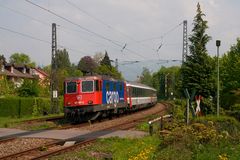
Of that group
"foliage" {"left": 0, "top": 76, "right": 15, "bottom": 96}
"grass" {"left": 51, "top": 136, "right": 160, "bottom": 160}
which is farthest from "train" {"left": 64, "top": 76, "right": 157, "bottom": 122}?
"foliage" {"left": 0, "top": 76, "right": 15, "bottom": 96}

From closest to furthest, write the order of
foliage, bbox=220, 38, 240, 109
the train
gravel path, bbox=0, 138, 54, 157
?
gravel path, bbox=0, 138, 54, 157, the train, foliage, bbox=220, 38, 240, 109

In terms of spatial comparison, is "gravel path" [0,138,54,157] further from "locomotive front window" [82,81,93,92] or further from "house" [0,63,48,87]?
"house" [0,63,48,87]

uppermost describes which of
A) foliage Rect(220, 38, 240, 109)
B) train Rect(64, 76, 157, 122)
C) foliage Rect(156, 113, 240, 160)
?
foliage Rect(220, 38, 240, 109)

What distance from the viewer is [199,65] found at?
1693 inches

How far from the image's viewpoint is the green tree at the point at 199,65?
4191cm

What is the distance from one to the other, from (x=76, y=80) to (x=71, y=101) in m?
1.34

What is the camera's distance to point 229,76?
64.3 meters

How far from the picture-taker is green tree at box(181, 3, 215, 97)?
4191 centimetres

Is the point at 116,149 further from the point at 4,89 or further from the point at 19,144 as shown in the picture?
the point at 4,89

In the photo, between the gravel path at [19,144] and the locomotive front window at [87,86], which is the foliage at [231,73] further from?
the gravel path at [19,144]

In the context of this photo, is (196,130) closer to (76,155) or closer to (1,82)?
(76,155)

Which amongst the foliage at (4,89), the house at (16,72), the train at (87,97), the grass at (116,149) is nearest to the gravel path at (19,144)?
the grass at (116,149)

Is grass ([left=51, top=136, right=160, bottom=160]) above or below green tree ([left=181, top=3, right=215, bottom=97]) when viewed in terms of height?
below

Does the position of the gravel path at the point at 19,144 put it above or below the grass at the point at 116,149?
below
